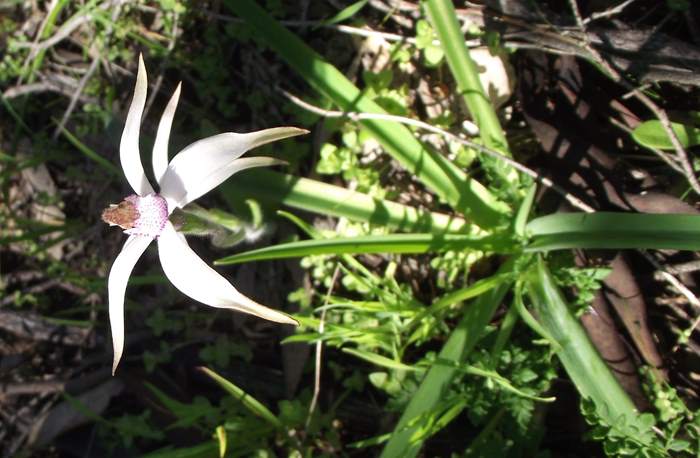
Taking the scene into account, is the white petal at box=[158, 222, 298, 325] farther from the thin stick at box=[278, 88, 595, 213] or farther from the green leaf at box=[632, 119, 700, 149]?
the green leaf at box=[632, 119, 700, 149]

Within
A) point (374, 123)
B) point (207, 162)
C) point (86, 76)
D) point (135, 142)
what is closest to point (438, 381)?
point (374, 123)

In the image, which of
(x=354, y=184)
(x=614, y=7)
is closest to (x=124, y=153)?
(x=354, y=184)

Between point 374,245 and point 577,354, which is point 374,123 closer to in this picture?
point 374,245

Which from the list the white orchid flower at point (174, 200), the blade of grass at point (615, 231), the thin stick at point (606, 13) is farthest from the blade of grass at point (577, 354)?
the white orchid flower at point (174, 200)

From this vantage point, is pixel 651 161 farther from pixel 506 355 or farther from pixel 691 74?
pixel 506 355

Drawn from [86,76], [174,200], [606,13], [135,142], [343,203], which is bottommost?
[343,203]

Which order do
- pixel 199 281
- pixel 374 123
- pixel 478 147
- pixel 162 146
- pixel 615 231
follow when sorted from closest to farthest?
pixel 199 281, pixel 162 146, pixel 615 231, pixel 478 147, pixel 374 123
